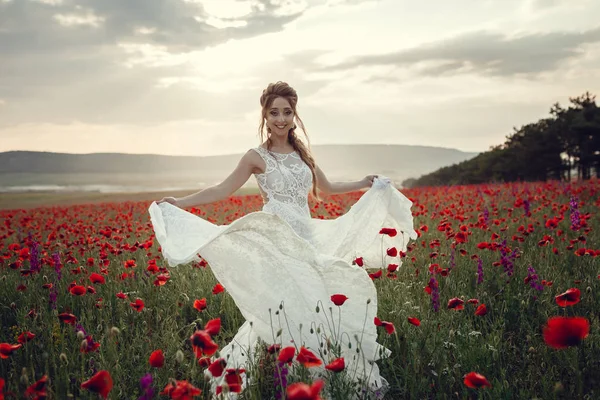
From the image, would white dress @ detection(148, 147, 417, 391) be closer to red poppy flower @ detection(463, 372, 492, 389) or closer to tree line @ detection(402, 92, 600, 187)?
red poppy flower @ detection(463, 372, 492, 389)

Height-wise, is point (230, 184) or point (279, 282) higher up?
point (230, 184)

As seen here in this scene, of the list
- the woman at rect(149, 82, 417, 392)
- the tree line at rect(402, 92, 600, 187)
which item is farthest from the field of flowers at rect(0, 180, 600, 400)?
the tree line at rect(402, 92, 600, 187)

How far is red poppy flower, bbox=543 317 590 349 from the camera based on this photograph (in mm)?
1609

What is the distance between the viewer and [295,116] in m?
4.14

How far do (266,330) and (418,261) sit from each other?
2.67m

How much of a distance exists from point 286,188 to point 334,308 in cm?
139

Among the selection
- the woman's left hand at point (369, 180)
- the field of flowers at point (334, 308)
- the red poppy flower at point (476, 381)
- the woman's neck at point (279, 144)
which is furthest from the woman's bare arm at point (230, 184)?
the red poppy flower at point (476, 381)

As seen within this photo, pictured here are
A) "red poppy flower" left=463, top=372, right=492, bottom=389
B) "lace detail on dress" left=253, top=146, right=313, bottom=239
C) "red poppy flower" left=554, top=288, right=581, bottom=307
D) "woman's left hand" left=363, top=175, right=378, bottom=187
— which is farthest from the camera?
"woman's left hand" left=363, top=175, right=378, bottom=187

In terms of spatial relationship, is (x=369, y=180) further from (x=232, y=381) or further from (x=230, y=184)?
(x=232, y=381)

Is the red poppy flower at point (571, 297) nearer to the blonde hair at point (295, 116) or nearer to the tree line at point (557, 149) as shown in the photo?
the blonde hair at point (295, 116)

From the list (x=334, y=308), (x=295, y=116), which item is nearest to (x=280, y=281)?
(x=334, y=308)

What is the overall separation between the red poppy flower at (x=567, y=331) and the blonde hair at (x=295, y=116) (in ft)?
8.86

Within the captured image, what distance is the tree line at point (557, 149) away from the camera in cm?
3681

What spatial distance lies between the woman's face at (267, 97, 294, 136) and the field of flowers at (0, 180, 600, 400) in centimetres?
130
